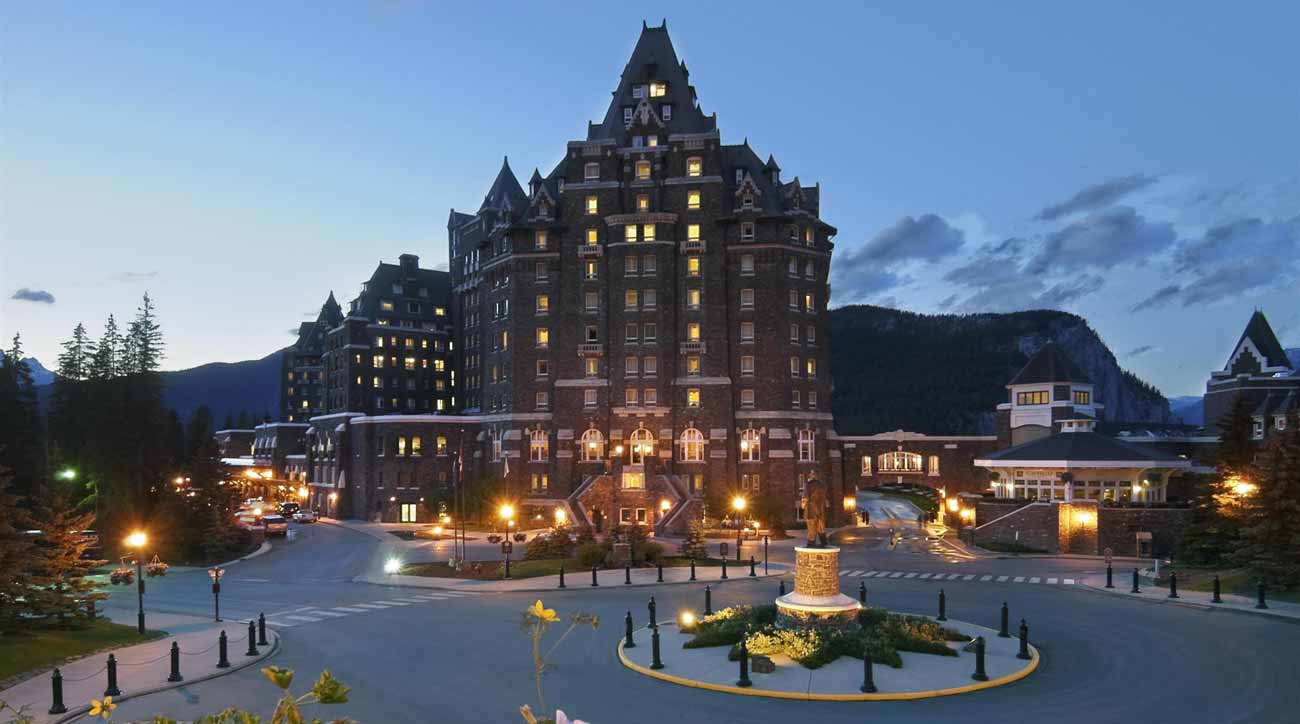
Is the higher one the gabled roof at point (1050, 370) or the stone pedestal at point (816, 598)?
the gabled roof at point (1050, 370)

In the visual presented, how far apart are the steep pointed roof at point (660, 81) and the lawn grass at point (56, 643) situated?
56.5 meters

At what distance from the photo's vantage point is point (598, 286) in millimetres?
74688

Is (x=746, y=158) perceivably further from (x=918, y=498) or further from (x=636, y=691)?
(x=918, y=498)

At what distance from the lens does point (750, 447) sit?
73.1m

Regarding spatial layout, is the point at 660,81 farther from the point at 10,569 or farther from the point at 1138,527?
the point at 10,569

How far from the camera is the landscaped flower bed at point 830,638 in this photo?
2331 centimetres

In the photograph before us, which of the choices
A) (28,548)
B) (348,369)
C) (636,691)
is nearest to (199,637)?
(28,548)

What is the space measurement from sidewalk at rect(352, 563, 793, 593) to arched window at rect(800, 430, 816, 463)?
28801 mm

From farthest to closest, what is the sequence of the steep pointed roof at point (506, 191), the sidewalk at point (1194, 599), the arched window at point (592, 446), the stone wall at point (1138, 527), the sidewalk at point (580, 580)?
the steep pointed roof at point (506, 191) < the arched window at point (592, 446) < the stone wall at point (1138, 527) < the sidewalk at point (580, 580) < the sidewalk at point (1194, 599)

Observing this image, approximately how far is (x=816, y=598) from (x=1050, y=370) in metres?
55.0

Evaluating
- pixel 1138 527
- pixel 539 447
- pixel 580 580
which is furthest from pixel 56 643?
pixel 1138 527

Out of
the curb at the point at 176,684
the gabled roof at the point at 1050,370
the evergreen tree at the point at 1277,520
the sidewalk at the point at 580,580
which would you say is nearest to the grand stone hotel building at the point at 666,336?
the gabled roof at the point at 1050,370

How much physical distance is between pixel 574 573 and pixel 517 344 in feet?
119

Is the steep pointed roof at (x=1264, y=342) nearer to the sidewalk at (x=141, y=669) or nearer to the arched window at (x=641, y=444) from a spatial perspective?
the arched window at (x=641, y=444)
